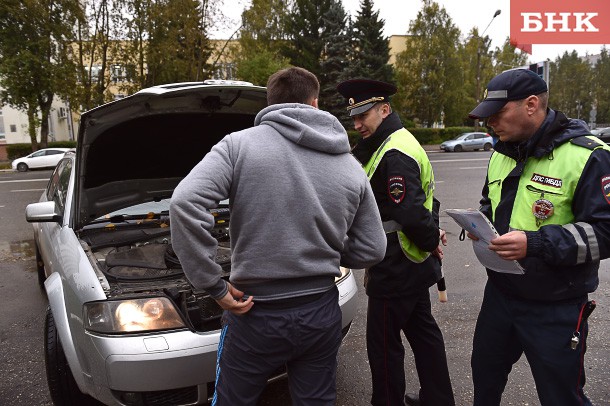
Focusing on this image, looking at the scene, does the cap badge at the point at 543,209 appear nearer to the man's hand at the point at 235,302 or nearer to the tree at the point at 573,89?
the man's hand at the point at 235,302

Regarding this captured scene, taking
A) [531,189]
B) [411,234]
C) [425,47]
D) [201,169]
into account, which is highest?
[425,47]

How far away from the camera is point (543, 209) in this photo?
1828 millimetres

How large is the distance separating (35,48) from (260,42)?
15.4 m

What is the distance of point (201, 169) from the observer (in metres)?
1.49

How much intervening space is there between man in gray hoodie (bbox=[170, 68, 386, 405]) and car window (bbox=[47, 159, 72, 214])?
243cm

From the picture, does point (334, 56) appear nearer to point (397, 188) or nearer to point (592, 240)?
point (397, 188)

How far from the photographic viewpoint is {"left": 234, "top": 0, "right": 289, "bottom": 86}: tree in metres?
24.5

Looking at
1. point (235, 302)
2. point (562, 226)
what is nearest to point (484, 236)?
point (562, 226)

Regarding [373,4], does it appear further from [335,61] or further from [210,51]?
[210,51]

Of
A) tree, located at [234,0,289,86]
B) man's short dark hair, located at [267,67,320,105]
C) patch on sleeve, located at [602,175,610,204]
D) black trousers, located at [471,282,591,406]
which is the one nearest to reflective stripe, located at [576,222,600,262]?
patch on sleeve, located at [602,175,610,204]

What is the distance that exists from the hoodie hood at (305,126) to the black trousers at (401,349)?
1096 mm

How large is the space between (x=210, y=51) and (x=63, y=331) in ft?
78.0

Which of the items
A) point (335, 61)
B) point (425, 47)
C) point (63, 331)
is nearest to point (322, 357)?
point (63, 331)

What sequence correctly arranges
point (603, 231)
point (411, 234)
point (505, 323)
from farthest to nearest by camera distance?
point (411, 234)
point (505, 323)
point (603, 231)
